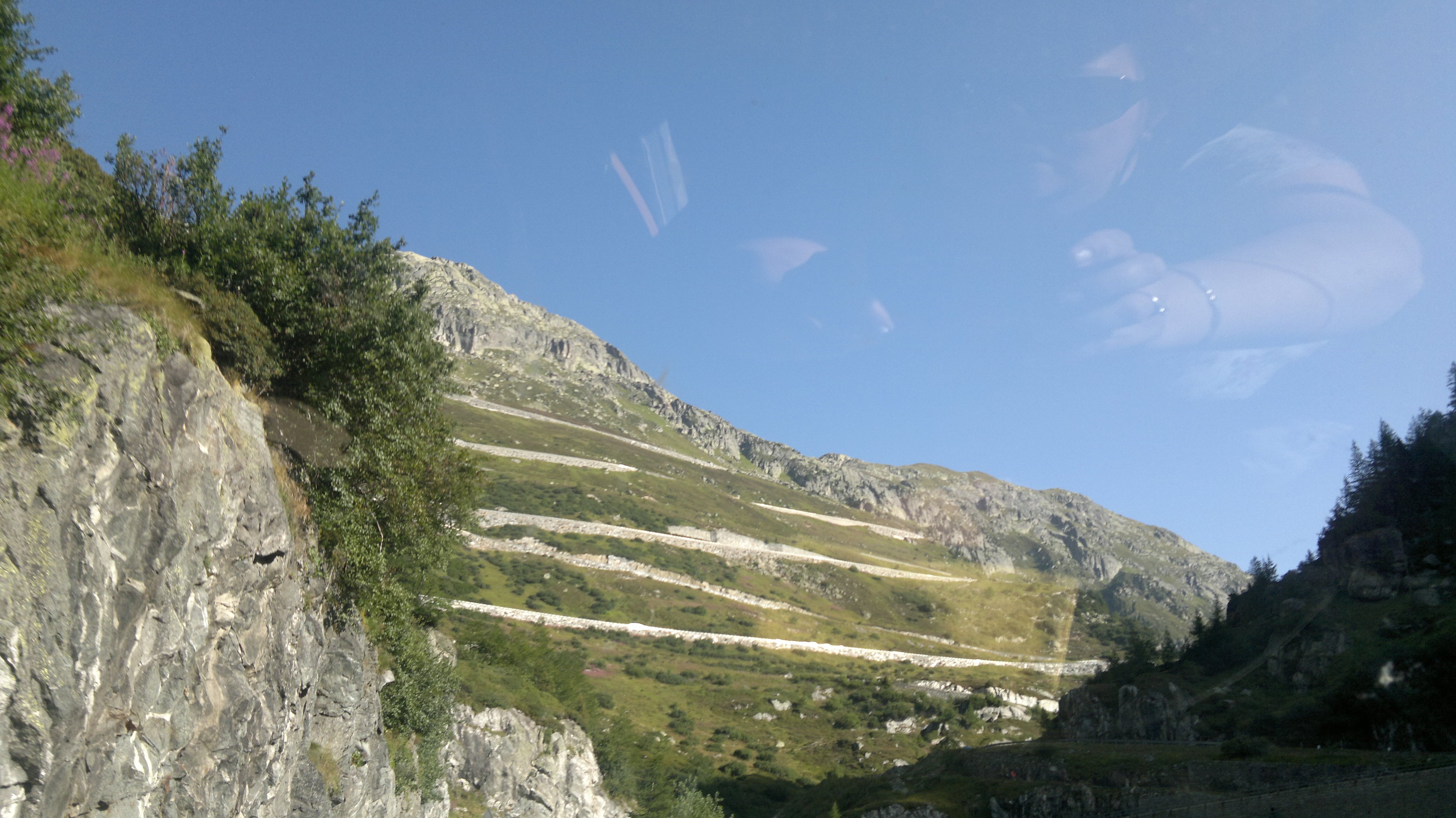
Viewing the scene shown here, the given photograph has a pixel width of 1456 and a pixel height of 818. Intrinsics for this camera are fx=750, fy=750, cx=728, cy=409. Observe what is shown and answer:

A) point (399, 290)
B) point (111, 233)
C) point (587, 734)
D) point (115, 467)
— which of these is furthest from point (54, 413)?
point (587, 734)

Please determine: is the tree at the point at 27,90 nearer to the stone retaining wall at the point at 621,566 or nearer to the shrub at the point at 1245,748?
the shrub at the point at 1245,748

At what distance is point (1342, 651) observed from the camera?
155 feet

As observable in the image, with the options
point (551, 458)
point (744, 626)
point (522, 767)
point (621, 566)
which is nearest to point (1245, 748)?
point (522, 767)

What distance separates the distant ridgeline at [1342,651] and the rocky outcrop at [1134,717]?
3.6 inches

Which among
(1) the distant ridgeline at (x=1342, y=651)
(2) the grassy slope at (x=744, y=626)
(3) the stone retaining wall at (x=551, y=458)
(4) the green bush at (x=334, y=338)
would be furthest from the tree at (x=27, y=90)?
(3) the stone retaining wall at (x=551, y=458)

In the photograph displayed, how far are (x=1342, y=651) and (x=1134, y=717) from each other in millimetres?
13025

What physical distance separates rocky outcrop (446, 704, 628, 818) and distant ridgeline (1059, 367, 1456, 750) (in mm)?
37132

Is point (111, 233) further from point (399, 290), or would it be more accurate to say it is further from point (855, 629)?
point (855, 629)

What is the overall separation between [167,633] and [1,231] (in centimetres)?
574

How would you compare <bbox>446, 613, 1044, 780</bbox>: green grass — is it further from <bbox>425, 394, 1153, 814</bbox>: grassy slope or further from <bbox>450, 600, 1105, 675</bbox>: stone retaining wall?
<bbox>450, 600, 1105, 675</bbox>: stone retaining wall

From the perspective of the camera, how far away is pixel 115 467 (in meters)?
9.77

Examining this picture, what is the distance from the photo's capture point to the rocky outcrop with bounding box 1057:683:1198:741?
4919 cm

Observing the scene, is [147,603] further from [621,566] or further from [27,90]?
[621,566]

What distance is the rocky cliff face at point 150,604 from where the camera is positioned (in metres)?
8.20
